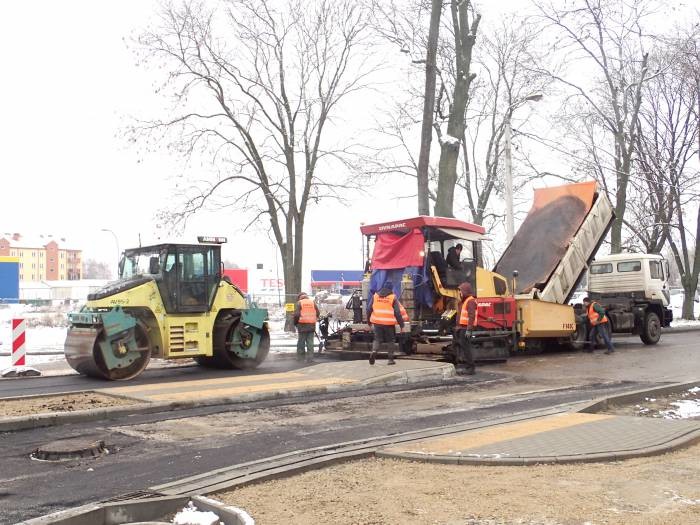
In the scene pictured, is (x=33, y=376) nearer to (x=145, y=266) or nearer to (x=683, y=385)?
(x=145, y=266)

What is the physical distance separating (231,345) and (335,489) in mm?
9726

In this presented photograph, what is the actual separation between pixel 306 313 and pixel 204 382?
488 cm

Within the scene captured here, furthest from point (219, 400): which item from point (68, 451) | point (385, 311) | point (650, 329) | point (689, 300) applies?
point (689, 300)

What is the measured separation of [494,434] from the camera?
7.54 meters

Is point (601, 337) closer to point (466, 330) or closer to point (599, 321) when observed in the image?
point (599, 321)

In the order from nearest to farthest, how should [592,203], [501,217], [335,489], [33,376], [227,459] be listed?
1. [335,489]
2. [227,459]
3. [33,376]
4. [592,203]
5. [501,217]

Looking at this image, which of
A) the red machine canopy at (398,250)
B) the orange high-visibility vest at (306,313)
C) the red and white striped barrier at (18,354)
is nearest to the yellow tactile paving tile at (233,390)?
the orange high-visibility vest at (306,313)

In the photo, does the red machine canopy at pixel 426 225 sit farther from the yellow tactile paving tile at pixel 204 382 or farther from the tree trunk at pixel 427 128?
the yellow tactile paving tile at pixel 204 382

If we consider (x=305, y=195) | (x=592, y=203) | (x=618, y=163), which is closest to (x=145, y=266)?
(x=592, y=203)

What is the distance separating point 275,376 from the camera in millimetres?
12820

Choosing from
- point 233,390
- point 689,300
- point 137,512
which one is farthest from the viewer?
point 689,300

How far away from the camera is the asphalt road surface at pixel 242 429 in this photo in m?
6.00

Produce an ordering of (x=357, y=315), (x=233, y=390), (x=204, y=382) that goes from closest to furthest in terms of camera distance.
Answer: (x=233, y=390) → (x=204, y=382) → (x=357, y=315)

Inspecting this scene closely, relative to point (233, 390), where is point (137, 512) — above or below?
below
